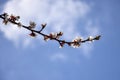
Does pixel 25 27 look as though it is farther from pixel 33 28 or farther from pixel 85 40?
pixel 85 40

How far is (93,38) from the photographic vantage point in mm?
9500

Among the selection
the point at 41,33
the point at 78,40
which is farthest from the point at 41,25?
the point at 78,40

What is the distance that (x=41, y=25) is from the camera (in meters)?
9.40

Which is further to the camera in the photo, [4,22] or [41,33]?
[4,22]

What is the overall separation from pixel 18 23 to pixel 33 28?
0.68 metres

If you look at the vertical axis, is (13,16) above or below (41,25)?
above

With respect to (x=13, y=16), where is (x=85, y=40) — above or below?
below

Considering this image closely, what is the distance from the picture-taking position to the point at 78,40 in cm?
991

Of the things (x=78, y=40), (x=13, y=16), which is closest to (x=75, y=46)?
(x=78, y=40)

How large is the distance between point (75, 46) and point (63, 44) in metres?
0.53

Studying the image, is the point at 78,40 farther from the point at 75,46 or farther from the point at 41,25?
the point at 41,25

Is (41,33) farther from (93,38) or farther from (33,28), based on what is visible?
(93,38)

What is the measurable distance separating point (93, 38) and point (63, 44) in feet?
4.43

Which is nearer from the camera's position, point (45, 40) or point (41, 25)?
point (41, 25)
